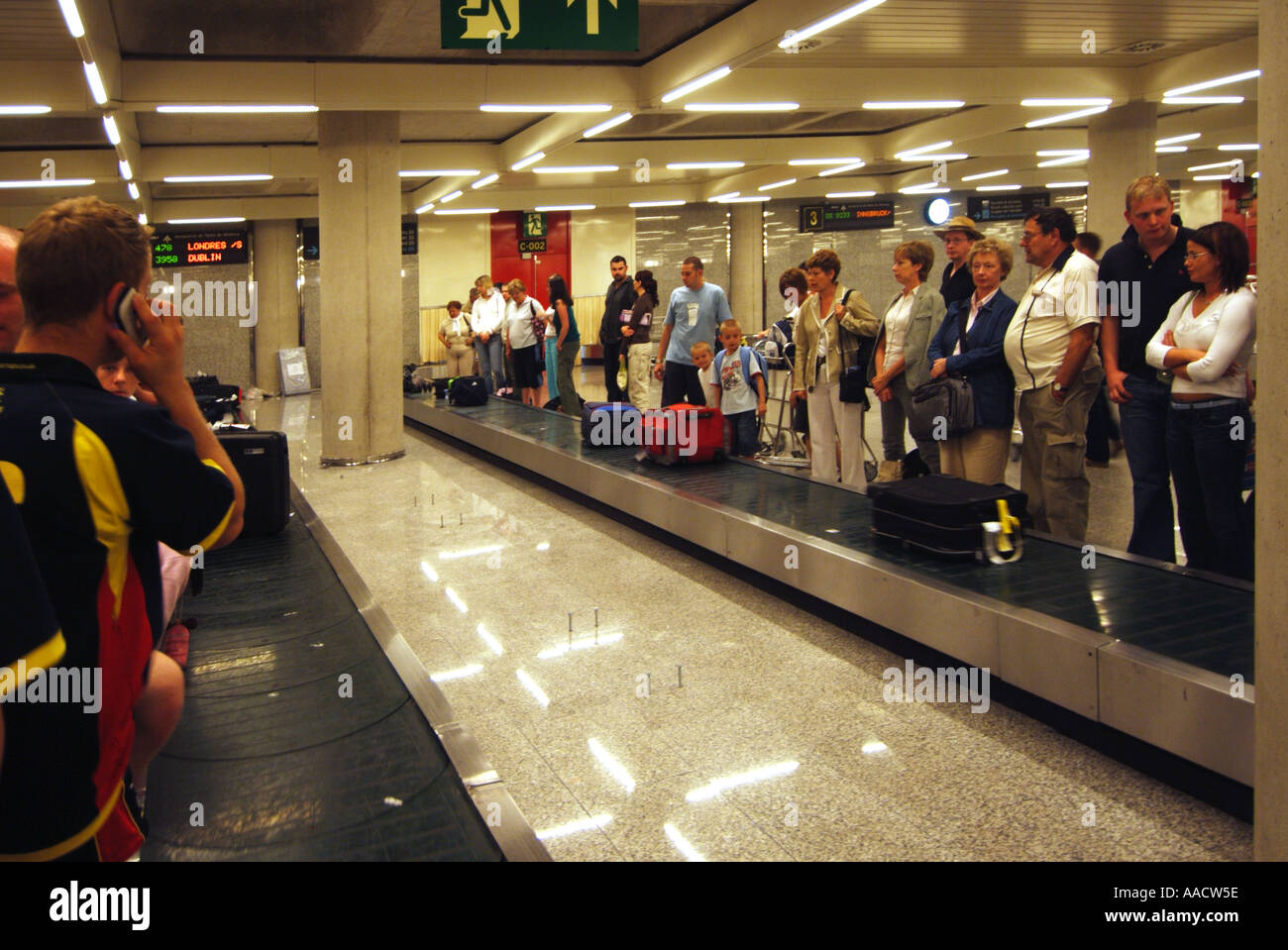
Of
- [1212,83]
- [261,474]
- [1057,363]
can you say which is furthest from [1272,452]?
[1212,83]

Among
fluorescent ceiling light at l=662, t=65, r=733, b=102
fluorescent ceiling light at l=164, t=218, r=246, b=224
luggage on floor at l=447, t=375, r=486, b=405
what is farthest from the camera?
fluorescent ceiling light at l=164, t=218, r=246, b=224

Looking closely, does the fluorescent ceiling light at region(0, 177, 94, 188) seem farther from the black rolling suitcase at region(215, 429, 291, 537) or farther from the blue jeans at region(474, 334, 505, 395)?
the black rolling suitcase at region(215, 429, 291, 537)

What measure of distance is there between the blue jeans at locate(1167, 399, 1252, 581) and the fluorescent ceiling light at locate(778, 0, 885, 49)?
360 centimetres

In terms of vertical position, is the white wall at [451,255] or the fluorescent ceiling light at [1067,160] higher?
the fluorescent ceiling light at [1067,160]

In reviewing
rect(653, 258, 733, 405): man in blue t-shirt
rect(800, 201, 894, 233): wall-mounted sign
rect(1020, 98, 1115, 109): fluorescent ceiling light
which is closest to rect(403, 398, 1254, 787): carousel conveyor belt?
rect(653, 258, 733, 405): man in blue t-shirt

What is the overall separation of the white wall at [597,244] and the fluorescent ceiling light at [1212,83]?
1468 centimetres

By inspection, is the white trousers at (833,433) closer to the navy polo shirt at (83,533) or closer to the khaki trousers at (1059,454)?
the khaki trousers at (1059,454)

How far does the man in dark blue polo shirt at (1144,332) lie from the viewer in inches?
199

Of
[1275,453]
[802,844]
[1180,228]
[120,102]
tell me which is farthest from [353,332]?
[1275,453]

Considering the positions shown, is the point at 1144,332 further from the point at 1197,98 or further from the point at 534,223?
the point at 534,223

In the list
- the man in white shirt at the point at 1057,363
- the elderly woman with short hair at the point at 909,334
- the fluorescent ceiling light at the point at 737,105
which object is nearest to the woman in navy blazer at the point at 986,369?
the man in white shirt at the point at 1057,363

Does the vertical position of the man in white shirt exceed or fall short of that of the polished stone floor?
it exceeds it

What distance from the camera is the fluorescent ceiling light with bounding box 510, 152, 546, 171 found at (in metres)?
13.6

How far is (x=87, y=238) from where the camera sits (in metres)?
1.73
